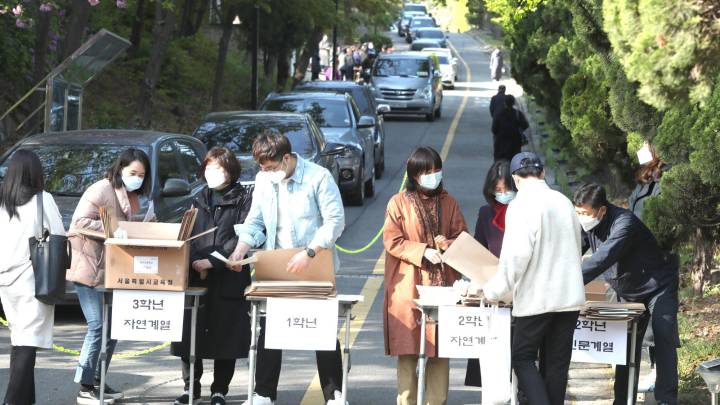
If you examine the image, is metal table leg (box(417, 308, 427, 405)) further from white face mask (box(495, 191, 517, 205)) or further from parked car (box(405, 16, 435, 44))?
parked car (box(405, 16, 435, 44))

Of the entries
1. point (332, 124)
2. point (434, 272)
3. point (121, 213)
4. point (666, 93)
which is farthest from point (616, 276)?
point (332, 124)

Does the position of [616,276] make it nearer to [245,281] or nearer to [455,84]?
[245,281]

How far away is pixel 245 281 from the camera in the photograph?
28.2 ft

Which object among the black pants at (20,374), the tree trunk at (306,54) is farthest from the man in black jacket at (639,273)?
the tree trunk at (306,54)

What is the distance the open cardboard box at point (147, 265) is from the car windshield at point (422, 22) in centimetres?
7511

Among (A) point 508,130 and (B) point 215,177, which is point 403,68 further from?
(B) point 215,177

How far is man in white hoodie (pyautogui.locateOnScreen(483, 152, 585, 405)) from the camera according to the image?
7.19 m

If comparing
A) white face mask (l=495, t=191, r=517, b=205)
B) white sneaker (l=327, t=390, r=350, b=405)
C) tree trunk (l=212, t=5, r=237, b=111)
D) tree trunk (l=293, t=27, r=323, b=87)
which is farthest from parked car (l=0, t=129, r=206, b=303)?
tree trunk (l=293, t=27, r=323, b=87)

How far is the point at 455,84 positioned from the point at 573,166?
104 ft

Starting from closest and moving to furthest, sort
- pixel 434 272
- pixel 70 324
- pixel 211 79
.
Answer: pixel 434 272 → pixel 70 324 → pixel 211 79

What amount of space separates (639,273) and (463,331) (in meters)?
1.26

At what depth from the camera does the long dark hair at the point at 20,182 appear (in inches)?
310

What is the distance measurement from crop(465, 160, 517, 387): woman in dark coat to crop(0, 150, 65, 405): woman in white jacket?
9.00 ft

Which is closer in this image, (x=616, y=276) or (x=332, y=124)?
(x=616, y=276)
